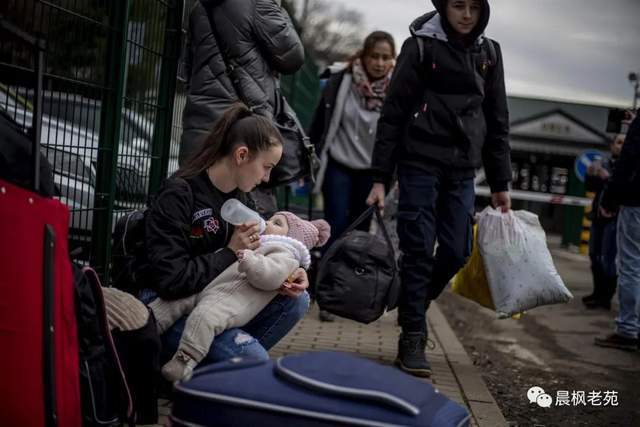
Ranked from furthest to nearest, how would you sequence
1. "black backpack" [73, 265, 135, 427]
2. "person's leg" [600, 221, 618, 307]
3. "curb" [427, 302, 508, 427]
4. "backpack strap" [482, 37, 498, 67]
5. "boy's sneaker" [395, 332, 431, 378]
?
"person's leg" [600, 221, 618, 307] → "backpack strap" [482, 37, 498, 67] → "boy's sneaker" [395, 332, 431, 378] → "curb" [427, 302, 508, 427] → "black backpack" [73, 265, 135, 427]

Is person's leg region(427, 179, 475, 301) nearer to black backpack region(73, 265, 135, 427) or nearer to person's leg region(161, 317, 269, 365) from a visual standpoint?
person's leg region(161, 317, 269, 365)

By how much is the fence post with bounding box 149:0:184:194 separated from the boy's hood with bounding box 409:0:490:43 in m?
1.44

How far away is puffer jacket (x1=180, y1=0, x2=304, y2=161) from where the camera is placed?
17.9 feet

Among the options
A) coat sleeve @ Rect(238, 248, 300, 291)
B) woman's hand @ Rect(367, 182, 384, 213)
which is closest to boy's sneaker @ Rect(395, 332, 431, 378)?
woman's hand @ Rect(367, 182, 384, 213)

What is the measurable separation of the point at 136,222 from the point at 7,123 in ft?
2.90

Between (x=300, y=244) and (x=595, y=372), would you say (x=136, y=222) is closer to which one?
(x=300, y=244)

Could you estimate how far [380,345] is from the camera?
6688mm

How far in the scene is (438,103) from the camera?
18.8 feet

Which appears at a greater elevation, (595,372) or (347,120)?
(347,120)

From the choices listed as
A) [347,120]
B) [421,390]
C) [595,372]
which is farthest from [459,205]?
[421,390]

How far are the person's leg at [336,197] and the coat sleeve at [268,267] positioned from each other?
12.2 ft

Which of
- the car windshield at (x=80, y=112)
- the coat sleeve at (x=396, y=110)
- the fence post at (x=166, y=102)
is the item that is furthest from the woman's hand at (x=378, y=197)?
the car windshield at (x=80, y=112)

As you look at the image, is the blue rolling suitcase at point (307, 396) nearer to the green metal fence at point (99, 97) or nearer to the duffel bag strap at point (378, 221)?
the green metal fence at point (99, 97)

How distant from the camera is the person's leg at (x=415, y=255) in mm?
5688
